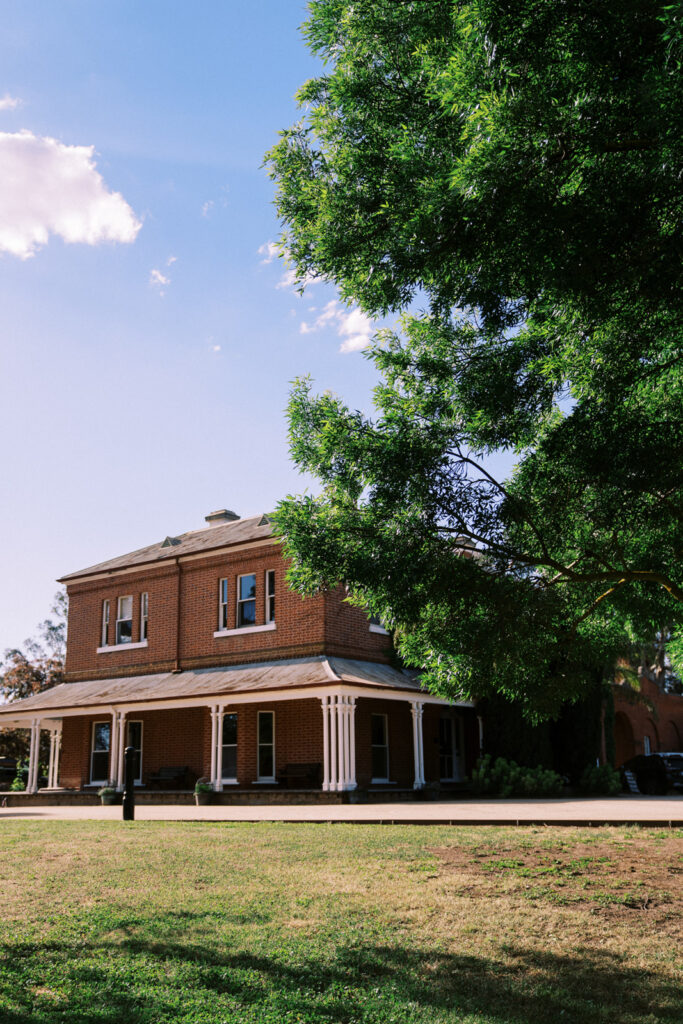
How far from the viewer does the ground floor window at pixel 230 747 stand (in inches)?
885

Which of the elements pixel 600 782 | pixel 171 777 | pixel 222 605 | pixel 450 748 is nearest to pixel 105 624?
pixel 222 605

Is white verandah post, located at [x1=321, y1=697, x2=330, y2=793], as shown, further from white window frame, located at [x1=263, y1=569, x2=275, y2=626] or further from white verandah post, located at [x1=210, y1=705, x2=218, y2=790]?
white window frame, located at [x1=263, y1=569, x2=275, y2=626]

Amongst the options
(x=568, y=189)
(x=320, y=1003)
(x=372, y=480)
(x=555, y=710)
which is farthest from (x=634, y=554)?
(x=320, y=1003)

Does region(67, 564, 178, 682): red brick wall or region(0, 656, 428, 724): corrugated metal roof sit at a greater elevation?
region(67, 564, 178, 682): red brick wall

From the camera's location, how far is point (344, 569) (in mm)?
7391

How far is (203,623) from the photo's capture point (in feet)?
79.4

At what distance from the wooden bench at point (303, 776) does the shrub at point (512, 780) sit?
3776mm

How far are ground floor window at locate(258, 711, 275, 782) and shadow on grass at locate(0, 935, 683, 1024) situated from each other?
644 inches

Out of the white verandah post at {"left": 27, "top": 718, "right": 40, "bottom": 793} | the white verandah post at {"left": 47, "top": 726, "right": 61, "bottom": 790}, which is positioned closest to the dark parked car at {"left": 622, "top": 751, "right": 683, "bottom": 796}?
the white verandah post at {"left": 27, "top": 718, "right": 40, "bottom": 793}

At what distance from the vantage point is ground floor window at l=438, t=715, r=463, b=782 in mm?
24062

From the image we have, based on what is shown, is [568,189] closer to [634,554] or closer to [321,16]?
[321,16]

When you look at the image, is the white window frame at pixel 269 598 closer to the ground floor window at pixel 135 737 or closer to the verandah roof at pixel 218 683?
the verandah roof at pixel 218 683

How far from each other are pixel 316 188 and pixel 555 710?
17.8 ft

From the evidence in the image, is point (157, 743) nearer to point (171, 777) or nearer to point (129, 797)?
point (171, 777)
